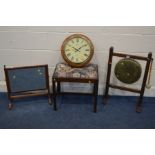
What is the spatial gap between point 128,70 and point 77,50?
0.59m

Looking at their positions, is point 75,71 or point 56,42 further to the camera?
point 56,42

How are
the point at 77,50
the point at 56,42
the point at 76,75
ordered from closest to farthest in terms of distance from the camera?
the point at 76,75, the point at 77,50, the point at 56,42

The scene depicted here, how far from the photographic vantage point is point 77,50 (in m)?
2.73

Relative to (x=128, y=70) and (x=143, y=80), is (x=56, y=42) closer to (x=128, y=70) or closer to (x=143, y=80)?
(x=128, y=70)

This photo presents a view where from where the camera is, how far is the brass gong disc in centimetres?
269

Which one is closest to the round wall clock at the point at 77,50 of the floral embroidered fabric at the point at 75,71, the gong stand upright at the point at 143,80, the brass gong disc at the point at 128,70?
the floral embroidered fabric at the point at 75,71

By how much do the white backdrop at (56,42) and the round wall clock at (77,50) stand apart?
0.11 metres

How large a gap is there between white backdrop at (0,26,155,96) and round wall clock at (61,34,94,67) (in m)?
0.11

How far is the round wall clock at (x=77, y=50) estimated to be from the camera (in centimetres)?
270

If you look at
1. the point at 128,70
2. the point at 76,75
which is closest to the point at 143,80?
the point at 128,70

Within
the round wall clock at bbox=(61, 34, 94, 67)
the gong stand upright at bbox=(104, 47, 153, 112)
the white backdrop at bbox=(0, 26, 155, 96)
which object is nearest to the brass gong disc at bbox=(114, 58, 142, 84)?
the gong stand upright at bbox=(104, 47, 153, 112)

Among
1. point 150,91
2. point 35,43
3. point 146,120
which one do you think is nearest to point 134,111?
point 146,120

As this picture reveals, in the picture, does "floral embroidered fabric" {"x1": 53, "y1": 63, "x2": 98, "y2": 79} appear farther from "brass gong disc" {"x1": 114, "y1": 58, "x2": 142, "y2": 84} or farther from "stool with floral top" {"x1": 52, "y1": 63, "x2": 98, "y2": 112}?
"brass gong disc" {"x1": 114, "y1": 58, "x2": 142, "y2": 84}

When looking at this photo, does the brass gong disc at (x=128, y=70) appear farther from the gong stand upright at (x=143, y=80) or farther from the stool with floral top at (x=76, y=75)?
the stool with floral top at (x=76, y=75)
